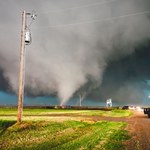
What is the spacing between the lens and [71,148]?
16141 mm

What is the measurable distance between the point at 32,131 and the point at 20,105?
15.7ft

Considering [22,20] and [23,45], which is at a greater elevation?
[22,20]

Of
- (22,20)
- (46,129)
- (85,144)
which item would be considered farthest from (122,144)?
(22,20)

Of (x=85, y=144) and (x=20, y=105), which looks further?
(x=20, y=105)

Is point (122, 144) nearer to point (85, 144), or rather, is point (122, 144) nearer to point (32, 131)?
point (85, 144)

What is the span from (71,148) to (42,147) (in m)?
1.68

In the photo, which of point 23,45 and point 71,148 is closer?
point 71,148

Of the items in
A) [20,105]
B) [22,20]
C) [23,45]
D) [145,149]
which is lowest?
[145,149]

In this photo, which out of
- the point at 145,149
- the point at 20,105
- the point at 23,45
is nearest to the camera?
the point at 145,149

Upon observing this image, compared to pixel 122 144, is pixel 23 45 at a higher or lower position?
higher

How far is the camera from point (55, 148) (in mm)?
16141

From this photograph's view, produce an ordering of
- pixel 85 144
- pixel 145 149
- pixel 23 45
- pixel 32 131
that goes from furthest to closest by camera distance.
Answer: pixel 23 45 < pixel 32 131 < pixel 85 144 < pixel 145 149

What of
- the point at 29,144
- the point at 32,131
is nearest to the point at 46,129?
the point at 32,131

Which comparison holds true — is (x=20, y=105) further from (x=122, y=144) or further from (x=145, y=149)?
(x=145, y=149)
